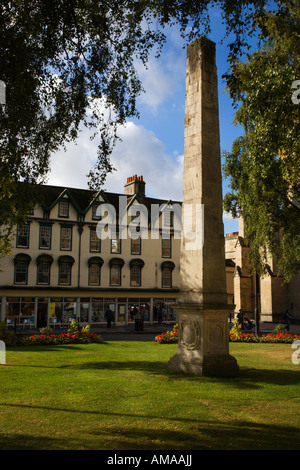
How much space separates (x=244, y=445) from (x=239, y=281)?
33.5 meters

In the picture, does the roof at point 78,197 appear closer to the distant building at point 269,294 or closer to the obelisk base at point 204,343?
the distant building at point 269,294

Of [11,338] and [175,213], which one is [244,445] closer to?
[11,338]

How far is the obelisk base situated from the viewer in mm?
10234

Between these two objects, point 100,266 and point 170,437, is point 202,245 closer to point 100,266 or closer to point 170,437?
point 170,437

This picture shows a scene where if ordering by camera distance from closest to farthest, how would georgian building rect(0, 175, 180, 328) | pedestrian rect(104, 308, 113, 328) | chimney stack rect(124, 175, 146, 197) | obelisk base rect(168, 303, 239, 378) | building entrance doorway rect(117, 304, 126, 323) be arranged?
obelisk base rect(168, 303, 239, 378), georgian building rect(0, 175, 180, 328), pedestrian rect(104, 308, 113, 328), building entrance doorway rect(117, 304, 126, 323), chimney stack rect(124, 175, 146, 197)

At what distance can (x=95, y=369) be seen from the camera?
11664 millimetres

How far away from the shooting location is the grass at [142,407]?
5.80 m

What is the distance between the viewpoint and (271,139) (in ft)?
38.7

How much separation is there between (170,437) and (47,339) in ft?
44.8

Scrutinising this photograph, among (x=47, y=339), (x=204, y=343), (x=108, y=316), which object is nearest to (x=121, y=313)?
(x=108, y=316)

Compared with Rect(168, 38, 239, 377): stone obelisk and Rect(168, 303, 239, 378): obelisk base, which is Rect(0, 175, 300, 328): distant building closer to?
Rect(168, 38, 239, 377): stone obelisk

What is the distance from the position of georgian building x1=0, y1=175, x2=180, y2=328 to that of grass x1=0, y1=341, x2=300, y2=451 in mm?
20349

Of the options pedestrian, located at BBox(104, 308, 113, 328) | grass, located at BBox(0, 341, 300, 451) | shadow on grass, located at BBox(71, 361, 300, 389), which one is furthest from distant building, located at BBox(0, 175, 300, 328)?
grass, located at BBox(0, 341, 300, 451)

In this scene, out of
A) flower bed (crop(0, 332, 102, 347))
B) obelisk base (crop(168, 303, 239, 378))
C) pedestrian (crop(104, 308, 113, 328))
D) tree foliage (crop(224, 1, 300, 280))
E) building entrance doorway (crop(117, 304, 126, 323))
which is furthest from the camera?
building entrance doorway (crop(117, 304, 126, 323))
